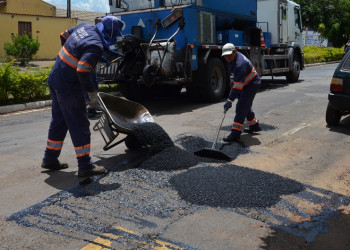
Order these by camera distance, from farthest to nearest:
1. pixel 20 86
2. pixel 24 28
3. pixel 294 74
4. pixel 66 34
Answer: pixel 24 28
pixel 294 74
pixel 20 86
pixel 66 34

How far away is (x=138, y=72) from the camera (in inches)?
376

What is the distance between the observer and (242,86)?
238 inches

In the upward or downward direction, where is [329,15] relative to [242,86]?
upward

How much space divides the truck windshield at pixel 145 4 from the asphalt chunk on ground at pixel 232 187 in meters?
5.81

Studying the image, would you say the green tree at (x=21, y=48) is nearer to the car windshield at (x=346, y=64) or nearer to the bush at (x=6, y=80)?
the bush at (x=6, y=80)

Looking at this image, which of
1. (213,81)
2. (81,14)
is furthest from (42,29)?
(213,81)

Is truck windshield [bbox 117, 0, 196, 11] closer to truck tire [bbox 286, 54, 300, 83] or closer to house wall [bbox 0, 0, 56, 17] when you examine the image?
truck tire [bbox 286, 54, 300, 83]

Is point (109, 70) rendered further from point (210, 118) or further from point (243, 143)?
point (243, 143)

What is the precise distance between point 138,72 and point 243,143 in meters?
4.17

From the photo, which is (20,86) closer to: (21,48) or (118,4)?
(118,4)

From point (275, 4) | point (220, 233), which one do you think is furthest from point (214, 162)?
point (275, 4)

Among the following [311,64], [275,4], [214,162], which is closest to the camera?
[214,162]

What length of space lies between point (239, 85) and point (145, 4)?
4.90 meters

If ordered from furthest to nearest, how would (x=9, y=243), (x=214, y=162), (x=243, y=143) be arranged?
(x=243, y=143), (x=214, y=162), (x=9, y=243)
